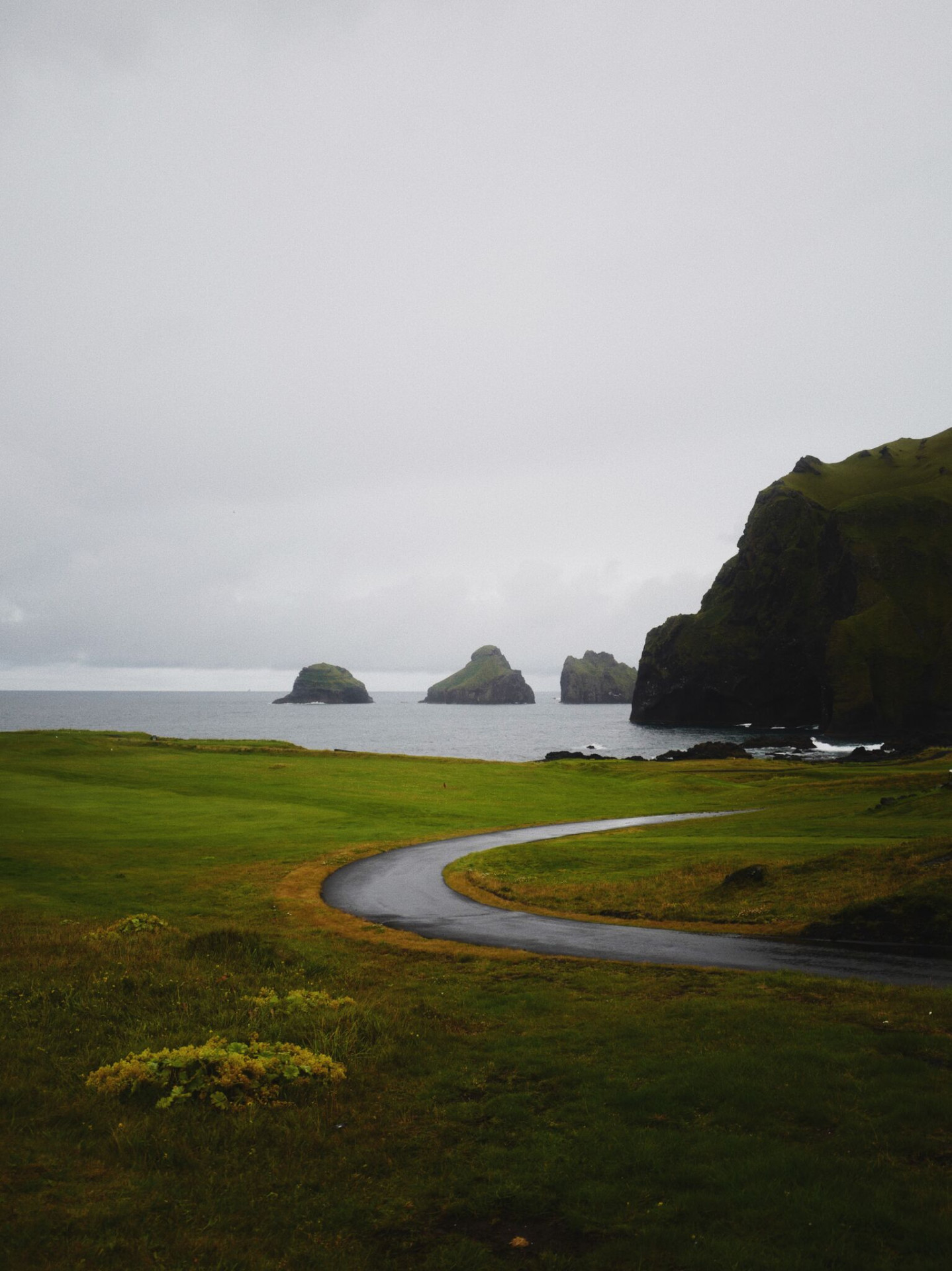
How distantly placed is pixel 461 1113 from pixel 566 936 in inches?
506

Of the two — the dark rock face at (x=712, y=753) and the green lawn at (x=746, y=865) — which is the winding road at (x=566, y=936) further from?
the dark rock face at (x=712, y=753)

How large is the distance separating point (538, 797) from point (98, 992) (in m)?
49.7

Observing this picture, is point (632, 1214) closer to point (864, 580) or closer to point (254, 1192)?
point (254, 1192)

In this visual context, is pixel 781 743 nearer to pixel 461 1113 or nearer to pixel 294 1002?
pixel 294 1002

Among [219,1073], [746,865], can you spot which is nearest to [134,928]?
[219,1073]

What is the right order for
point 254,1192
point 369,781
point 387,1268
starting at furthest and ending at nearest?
point 369,781 < point 254,1192 < point 387,1268

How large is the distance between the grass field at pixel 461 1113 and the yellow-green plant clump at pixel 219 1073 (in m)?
0.20

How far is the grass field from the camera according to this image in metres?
7.68

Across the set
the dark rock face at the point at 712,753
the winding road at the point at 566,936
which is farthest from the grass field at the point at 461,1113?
the dark rock face at the point at 712,753

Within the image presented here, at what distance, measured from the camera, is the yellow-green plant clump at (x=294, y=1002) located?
13.9m

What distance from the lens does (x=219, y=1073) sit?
1120 cm

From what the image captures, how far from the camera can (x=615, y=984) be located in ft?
56.1

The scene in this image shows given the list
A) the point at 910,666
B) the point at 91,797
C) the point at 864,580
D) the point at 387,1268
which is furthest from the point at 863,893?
the point at 864,580

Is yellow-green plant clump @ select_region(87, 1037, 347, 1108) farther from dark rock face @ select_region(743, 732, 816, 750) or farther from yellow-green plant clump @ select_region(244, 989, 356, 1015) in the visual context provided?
dark rock face @ select_region(743, 732, 816, 750)
